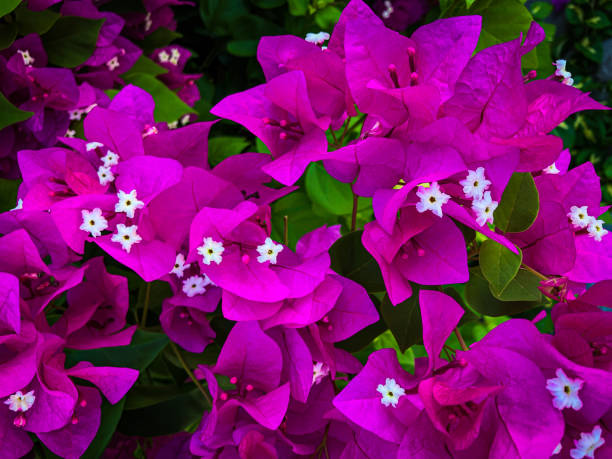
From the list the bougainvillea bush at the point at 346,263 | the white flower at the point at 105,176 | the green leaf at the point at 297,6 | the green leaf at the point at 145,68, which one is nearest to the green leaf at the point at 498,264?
the bougainvillea bush at the point at 346,263

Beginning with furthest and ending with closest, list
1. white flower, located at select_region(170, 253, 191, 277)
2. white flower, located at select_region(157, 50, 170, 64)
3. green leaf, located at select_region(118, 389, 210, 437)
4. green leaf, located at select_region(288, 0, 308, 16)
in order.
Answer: green leaf, located at select_region(288, 0, 308, 16)
white flower, located at select_region(157, 50, 170, 64)
green leaf, located at select_region(118, 389, 210, 437)
white flower, located at select_region(170, 253, 191, 277)

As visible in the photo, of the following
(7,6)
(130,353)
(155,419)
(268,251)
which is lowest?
(155,419)

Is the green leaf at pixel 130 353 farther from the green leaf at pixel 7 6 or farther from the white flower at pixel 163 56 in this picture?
the white flower at pixel 163 56

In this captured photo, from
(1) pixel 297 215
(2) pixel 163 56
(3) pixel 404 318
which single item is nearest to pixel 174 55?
(2) pixel 163 56

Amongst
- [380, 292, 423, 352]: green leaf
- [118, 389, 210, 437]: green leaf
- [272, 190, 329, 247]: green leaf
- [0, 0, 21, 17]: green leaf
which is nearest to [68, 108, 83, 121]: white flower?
[0, 0, 21, 17]: green leaf

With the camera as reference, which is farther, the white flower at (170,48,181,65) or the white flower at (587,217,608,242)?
the white flower at (170,48,181,65)

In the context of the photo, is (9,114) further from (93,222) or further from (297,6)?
(297,6)

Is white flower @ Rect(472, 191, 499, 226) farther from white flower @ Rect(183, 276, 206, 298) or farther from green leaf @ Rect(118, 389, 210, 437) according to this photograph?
green leaf @ Rect(118, 389, 210, 437)
